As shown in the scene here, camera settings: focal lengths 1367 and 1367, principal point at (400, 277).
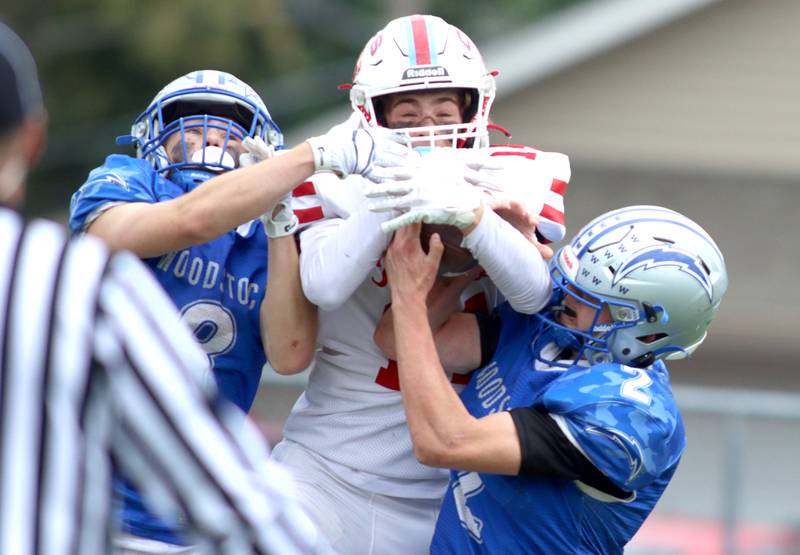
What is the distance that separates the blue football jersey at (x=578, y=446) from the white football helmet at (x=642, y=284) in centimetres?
7

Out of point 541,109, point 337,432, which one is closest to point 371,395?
point 337,432

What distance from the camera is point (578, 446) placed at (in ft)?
10.2

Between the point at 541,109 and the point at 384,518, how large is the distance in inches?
358

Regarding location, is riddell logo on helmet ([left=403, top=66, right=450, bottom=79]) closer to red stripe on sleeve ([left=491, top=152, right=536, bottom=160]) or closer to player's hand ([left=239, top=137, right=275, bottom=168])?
red stripe on sleeve ([left=491, top=152, right=536, bottom=160])

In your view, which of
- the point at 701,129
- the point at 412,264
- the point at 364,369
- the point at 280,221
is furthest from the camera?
the point at 701,129

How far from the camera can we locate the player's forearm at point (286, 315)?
3.35 meters

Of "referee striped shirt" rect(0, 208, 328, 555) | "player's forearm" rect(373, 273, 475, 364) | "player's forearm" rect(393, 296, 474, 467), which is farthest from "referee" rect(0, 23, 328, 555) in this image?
"player's forearm" rect(373, 273, 475, 364)

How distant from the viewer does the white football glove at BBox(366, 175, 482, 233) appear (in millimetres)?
3076

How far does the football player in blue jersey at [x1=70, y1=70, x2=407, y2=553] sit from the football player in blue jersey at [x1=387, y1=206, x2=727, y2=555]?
298 millimetres

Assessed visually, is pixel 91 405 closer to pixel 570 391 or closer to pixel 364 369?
pixel 570 391

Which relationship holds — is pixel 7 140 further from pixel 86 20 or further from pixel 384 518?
pixel 86 20

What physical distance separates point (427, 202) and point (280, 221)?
43 cm

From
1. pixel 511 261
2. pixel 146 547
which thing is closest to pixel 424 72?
pixel 511 261

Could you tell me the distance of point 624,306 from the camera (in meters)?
3.25
